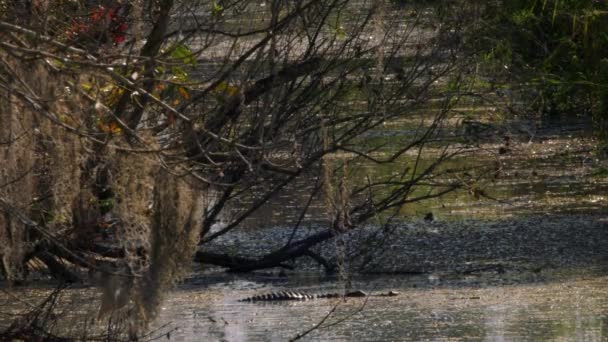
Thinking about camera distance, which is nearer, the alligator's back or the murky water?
the murky water

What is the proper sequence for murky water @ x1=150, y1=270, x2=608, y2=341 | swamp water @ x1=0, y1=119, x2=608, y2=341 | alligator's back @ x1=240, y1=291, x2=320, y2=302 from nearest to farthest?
murky water @ x1=150, y1=270, x2=608, y2=341, swamp water @ x1=0, y1=119, x2=608, y2=341, alligator's back @ x1=240, y1=291, x2=320, y2=302

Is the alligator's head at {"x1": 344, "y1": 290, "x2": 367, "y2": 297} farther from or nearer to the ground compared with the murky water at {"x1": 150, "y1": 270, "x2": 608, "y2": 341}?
farther from the ground

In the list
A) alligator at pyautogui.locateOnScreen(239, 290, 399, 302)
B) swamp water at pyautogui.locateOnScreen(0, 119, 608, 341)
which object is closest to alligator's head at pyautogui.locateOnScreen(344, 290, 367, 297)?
alligator at pyautogui.locateOnScreen(239, 290, 399, 302)

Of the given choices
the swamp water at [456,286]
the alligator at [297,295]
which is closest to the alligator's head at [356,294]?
the alligator at [297,295]

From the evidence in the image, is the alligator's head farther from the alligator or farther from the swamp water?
the swamp water

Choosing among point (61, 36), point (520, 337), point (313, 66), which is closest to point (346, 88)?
point (313, 66)

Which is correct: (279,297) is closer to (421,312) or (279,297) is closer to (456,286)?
(421,312)

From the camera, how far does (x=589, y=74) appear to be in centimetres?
1034

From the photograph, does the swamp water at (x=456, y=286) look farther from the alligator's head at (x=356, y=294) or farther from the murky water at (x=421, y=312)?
the alligator's head at (x=356, y=294)

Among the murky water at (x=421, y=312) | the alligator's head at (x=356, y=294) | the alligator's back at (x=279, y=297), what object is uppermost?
the alligator's back at (x=279, y=297)

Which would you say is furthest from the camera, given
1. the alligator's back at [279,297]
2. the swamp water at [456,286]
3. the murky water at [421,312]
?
the alligator's back at [279,297]

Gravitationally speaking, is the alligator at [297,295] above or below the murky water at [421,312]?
above

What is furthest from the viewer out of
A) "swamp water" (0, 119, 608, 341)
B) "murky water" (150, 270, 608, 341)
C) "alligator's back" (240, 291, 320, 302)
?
"alligator's back" (240, 291, 320, 302)

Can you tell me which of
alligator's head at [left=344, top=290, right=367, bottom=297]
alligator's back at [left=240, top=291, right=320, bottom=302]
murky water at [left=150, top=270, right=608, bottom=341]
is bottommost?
murky water at [left=150, top=270, right=608, bottom=341]
